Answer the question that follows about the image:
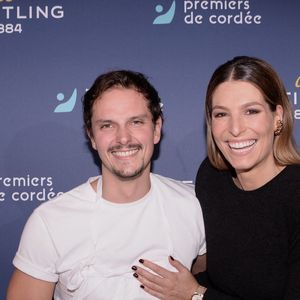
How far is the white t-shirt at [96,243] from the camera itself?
1.42 meters

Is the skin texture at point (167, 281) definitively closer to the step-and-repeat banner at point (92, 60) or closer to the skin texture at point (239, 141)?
the skin texture at point (239, 141)

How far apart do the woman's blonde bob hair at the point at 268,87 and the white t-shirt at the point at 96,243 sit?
425 mm

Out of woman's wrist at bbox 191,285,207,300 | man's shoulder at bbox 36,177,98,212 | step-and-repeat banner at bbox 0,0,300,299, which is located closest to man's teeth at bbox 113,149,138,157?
man's shoulder at bbox 36,177,98,212

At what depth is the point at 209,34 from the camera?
1.84 m

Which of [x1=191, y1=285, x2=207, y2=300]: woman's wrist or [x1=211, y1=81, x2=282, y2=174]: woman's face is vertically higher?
[x1=211, y1=81, x2=282, y2=174]: woman's face

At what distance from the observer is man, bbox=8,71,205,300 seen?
1421mm

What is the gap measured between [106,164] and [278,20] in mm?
982

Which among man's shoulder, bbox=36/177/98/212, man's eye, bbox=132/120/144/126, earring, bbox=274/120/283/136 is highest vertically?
man's eye, bbox=132/120/144/126

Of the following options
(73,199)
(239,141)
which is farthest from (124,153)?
(239,141)

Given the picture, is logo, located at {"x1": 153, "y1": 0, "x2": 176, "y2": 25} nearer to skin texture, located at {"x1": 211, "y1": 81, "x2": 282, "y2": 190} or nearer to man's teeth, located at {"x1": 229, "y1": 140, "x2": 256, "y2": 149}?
skin texture, located at {"x1": 211, "y1": 81, "x2": 282, "y2": 190}

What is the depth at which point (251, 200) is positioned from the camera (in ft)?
4.72

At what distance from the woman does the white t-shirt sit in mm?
69

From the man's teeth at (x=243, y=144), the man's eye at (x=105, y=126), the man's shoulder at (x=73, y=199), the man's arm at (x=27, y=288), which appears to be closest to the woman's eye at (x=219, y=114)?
the man's teeth at (x=243, y=144)

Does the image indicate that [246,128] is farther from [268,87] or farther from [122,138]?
[122,138]
